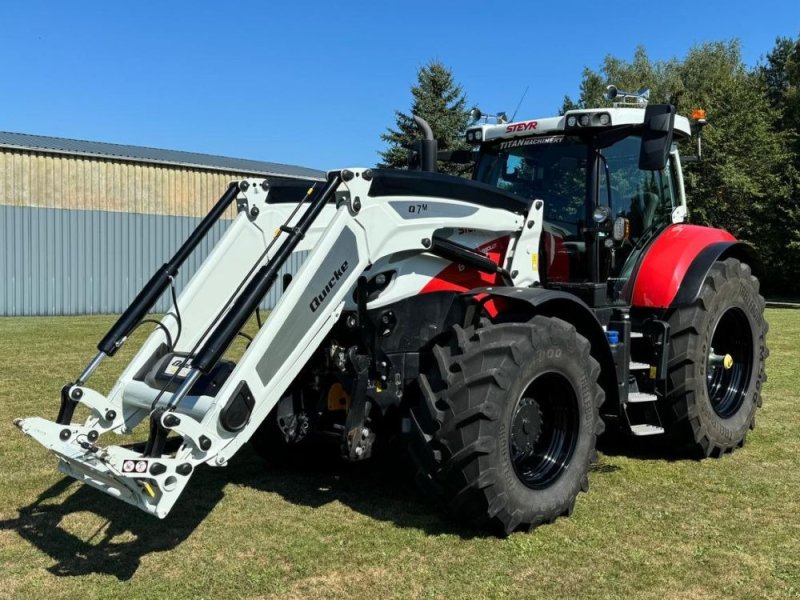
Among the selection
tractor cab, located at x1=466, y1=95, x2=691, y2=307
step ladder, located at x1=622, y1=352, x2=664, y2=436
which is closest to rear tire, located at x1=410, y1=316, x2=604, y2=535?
step ladder, located at x1=622, y1=352, x2=664, y2=436

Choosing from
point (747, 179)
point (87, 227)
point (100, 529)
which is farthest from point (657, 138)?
point (747, 179)

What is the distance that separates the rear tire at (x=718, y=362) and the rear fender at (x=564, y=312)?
0.79m

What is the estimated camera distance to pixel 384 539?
4.34m

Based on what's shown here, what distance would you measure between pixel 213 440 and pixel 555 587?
1812mm

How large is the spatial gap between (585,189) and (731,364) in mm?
Answer: 2169

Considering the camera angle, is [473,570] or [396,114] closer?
[473,570]

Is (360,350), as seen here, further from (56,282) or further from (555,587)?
(56,282)

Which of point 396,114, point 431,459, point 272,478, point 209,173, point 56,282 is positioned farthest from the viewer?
point 396,114

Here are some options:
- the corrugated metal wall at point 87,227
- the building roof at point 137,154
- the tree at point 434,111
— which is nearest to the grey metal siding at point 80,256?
the corrugated metal wall at point 87,227

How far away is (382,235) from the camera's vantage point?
4430mm

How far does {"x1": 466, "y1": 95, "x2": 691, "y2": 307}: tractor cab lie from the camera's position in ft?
18.8

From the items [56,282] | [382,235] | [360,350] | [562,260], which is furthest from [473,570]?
[56,282]

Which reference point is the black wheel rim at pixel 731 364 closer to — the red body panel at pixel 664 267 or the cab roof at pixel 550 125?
the red body panel at pixel 664 267

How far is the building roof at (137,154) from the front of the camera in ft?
71.7
